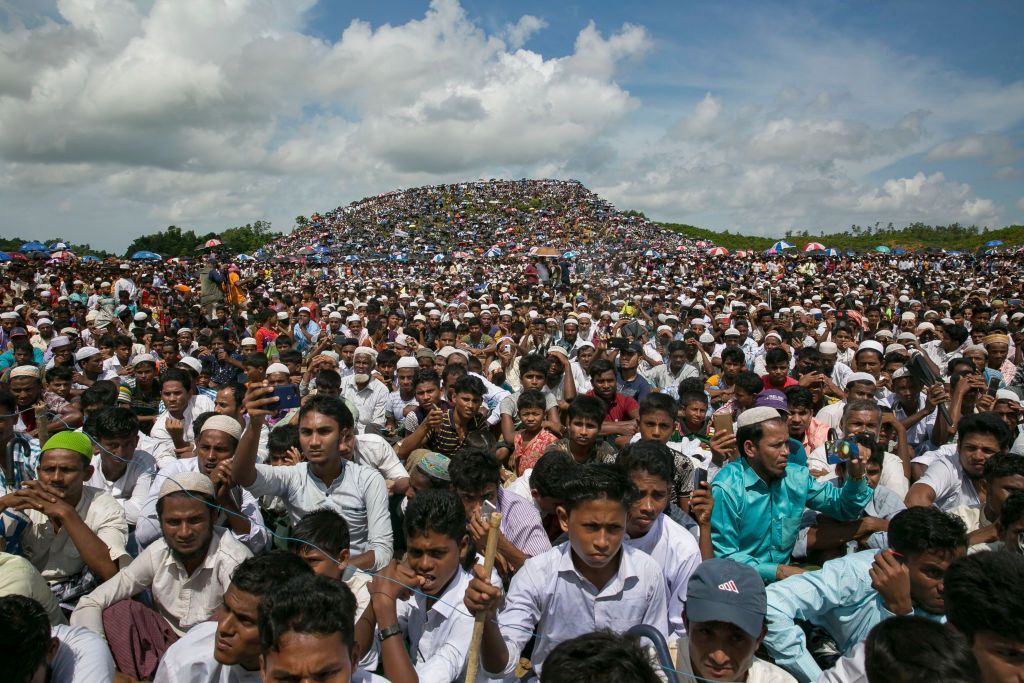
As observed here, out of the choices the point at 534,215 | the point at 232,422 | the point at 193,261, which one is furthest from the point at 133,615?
the point at 534,215

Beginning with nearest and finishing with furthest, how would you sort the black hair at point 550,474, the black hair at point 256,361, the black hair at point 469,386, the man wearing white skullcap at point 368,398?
the black hair at point 550,474 → the black hair at point 469,386 → the man wearing white skullcap at point 368,398 → the black hair at point 256,361

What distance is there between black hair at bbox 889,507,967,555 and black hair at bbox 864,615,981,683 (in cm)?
73

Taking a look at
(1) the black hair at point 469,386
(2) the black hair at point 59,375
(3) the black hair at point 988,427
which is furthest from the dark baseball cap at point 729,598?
(2) the black hair at point 59,375

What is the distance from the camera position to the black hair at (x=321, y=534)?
2.85 metres

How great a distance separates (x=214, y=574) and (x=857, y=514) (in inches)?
133

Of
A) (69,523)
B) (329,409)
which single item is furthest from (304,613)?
(329,409)

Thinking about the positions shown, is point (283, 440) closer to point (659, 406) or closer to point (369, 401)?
point (369, 401)

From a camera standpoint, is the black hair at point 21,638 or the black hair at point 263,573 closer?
the black hair at point 21,638

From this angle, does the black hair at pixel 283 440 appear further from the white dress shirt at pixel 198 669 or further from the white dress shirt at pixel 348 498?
the white dress shirt at pixel 198 669

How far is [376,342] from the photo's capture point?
391 inches

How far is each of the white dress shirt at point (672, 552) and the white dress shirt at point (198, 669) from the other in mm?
1754

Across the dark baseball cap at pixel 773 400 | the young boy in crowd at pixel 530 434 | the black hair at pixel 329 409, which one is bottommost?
the young boy in crowd at pixel 530 434

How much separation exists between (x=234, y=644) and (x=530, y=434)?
9.24 ft

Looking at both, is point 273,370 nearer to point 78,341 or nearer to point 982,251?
point 78,341
